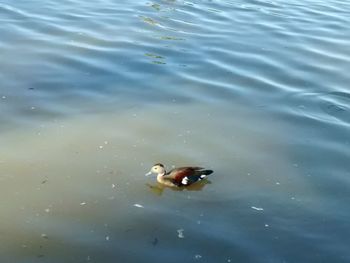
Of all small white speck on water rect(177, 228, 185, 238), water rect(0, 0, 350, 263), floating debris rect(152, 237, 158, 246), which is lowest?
floating debris rect(152, 237, 158, 246)

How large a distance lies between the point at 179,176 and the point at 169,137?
154 centimetres

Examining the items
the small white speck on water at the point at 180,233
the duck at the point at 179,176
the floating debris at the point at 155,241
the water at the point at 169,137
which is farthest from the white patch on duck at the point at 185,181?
the floating debris at the point at 155,241

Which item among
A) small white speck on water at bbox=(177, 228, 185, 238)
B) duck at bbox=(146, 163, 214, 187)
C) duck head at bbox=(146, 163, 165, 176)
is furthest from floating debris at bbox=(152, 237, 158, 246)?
duck head at bbox=(146, 163, 165, 176)

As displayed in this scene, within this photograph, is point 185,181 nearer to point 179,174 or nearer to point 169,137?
point 179,174

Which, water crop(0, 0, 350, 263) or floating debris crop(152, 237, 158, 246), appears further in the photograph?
water crop(0, 0, 350, 263)

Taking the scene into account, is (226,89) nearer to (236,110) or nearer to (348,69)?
(236,110)

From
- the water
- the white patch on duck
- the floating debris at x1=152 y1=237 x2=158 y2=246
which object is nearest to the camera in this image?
the floating debris at x1=152 y1=237 x2=158 y2=246

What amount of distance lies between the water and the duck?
0.16m

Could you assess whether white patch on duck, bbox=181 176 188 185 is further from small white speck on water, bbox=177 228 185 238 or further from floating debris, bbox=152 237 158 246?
floating debris, bbox=152 237 158 246

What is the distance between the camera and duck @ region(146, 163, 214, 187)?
760 centimetres

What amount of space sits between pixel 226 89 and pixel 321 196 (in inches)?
146

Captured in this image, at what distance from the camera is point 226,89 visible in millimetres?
11047

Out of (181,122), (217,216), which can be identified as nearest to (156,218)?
(217,216)

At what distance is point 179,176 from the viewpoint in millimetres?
Result: 7617
